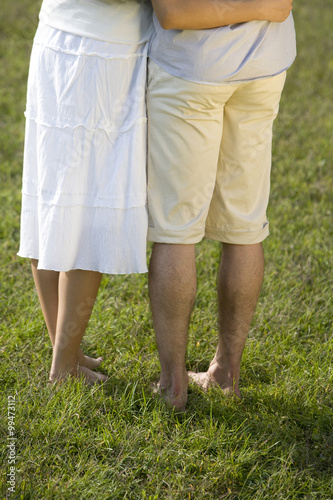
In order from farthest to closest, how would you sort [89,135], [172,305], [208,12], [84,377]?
1. [84,377]
2. [172,305]
3. [89,135]
4. [208,12]

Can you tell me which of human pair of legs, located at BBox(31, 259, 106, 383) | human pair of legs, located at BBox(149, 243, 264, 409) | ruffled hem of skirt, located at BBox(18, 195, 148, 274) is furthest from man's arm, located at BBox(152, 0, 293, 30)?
human pair of legs, located at BBox(31, 259, 106, 383)

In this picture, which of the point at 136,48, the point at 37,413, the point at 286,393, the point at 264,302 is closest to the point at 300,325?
the point at 264,302

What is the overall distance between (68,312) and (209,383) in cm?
59

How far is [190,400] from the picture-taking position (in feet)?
7.56

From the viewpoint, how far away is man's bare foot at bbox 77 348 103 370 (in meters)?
2.41

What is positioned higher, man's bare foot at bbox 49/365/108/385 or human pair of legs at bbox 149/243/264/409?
human pair of legs at bbox 149/243/264/409

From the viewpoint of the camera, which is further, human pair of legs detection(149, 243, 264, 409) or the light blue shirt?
human pair of legs detection(149, 243, 264, 409)

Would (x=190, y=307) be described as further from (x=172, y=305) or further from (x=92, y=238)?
(x=92, y=238)

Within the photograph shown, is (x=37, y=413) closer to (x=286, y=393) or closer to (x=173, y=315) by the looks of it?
(x=173, y=315)

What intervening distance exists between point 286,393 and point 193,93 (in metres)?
1.12

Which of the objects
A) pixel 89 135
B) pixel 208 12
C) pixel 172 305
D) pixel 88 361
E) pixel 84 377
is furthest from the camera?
pixel 88 361

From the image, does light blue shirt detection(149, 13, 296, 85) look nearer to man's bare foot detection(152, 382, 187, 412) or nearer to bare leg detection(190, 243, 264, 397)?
bare leg detection(190, 243, 264, 397)

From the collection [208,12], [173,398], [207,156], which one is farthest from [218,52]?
[173,398]

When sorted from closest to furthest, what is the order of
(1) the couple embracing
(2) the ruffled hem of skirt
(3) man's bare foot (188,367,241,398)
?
(1) the couple embracing < (2) the ruffled hem of skirt < (3) man's bare foot (188,367,241,398)
